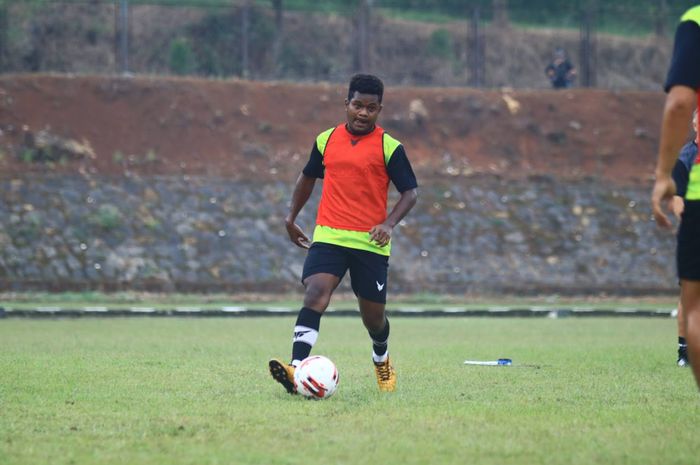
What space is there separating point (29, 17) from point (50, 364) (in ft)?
126

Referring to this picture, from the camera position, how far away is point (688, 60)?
722cm

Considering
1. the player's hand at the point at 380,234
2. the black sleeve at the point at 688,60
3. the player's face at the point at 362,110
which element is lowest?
the player's hand at the point at 380,234

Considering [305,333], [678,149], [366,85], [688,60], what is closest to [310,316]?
[305,333]

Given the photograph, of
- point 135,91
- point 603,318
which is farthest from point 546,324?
point 135,91

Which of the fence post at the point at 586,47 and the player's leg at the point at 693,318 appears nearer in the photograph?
the player's leg at the point at 693,318

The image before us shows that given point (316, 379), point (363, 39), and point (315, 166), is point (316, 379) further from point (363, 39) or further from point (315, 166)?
point (363, 39)

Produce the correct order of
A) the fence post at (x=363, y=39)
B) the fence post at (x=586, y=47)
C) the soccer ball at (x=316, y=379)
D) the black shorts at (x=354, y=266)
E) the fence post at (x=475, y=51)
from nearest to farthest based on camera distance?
the soccer ball at (x=316, y=379), the black shorts at (x=354, y=266), the fence post at (x=363, y=39), the fence post at (x=475, y=51), the fence post at (x=586, y=47)

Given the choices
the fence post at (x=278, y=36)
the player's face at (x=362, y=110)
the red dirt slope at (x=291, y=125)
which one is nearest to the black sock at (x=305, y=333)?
the player's face at (x=362, y=110)

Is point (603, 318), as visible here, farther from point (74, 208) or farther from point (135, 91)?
point (135, 91)

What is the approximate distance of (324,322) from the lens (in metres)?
24.7

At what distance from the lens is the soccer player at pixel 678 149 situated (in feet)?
23.5

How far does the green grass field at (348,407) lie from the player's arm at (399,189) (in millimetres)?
1322

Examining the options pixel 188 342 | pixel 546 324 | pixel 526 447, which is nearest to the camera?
pixel 526 447

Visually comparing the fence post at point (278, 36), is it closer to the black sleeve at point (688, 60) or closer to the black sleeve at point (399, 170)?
the black sleeve at point (399, 170)
